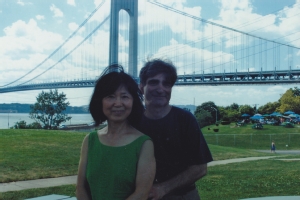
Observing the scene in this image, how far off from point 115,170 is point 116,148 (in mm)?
76

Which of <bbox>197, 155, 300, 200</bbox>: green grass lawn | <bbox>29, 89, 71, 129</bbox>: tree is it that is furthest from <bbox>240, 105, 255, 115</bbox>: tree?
<bbox>197, 155, 300, 200</bbox>: green grass lawn

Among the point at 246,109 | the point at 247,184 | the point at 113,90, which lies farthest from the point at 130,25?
the point at 246,109

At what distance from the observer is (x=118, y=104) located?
1440 mm

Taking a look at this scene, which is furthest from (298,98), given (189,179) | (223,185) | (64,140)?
(189,179)

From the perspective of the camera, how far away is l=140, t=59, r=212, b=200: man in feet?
5.52

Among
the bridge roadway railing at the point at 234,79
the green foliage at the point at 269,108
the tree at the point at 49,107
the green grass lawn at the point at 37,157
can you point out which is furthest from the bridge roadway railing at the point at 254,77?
the green foliage at the point at 269,108

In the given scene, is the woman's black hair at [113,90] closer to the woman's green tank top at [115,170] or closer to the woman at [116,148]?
the woman at [116,148]

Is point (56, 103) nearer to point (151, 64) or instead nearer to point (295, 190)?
point (295, 190)

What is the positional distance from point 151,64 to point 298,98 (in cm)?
5527

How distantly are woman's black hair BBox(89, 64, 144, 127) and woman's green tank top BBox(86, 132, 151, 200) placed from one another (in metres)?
0.14

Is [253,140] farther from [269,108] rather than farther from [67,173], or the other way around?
[269,108]

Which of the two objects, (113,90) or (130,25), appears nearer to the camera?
(113,90)

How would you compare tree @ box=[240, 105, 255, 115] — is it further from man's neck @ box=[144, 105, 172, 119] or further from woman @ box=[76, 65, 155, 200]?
woman @ box=[76, 65, 155, 200]

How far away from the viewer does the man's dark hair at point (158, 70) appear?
172cm
